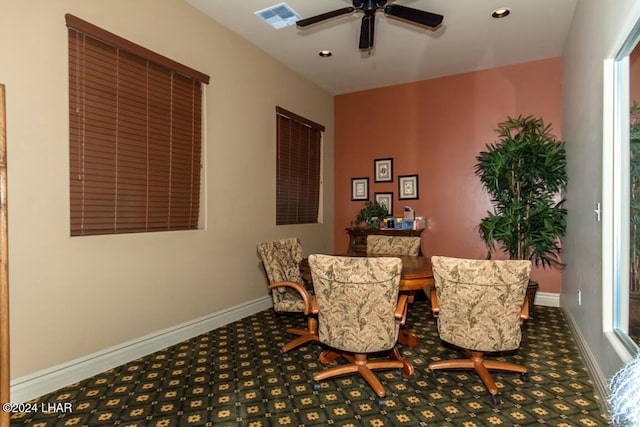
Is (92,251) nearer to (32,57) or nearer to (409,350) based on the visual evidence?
(32,57)

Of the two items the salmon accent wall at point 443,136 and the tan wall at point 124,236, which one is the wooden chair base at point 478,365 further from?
the salmon accent wall at point 443,136

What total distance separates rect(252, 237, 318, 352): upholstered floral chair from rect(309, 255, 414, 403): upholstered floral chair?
0.47m

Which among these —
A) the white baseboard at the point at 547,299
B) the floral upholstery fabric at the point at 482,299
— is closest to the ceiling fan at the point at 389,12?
the floral upholstery fabric at the point at 482,299

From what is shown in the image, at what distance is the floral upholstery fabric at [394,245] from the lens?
4.17m

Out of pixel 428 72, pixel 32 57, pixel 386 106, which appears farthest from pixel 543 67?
pixel 32 57

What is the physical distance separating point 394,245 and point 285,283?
1.61 metres

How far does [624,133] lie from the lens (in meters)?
2.22

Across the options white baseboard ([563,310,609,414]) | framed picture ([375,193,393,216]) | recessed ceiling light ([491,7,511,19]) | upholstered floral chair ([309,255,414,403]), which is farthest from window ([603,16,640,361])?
framed picture ([375,193,393,216])

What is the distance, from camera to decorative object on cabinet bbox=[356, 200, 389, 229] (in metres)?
5.41

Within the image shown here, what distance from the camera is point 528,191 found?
169 inches

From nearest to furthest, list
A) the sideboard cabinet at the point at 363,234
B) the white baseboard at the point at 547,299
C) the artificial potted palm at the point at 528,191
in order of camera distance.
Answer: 1. the artificial potted palm at the point at 528,191
2. the white baseboard at the point at 547,299
3. the sideboard cabinet at the point at 363,234

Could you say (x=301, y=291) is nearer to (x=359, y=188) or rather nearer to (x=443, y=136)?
(x=359, y=188)

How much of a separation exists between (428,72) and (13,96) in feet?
15.2

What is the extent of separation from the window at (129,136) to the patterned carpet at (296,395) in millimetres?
1136
